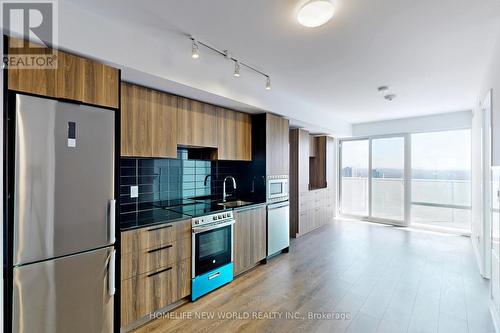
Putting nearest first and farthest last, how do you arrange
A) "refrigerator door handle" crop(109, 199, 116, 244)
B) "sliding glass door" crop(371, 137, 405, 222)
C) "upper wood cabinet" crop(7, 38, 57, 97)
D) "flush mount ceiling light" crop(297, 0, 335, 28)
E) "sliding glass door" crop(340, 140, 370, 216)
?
"upper wood cabinet" crop(7, 38, 57, 97) → "flush mount ceiling light" crop(297, 0, 335, 28) → "refrigerator door handle" crop(109, 199, 116, 244) → "sliding glass door" crop(371, 137, 405, 222) → "sliding glass door" crop(340, 140, 370, 216)

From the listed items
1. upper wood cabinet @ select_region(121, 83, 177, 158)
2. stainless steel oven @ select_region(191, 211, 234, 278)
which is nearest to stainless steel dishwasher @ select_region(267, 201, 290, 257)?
stainless steel oven @ select_region(191, 211, 234, 278)

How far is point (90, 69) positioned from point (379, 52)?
2.74 m

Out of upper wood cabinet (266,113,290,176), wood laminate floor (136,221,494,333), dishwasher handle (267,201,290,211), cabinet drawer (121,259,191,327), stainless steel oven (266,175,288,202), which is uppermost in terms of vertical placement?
upper wood cabinet (266,113,290,176)

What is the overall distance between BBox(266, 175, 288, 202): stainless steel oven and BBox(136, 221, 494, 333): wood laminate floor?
981 mm

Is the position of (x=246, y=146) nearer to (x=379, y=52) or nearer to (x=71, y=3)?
(x=379, y=52)

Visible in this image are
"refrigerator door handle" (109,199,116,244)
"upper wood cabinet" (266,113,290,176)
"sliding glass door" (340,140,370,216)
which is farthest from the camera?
"sliding glass door" (340,140,370,216)

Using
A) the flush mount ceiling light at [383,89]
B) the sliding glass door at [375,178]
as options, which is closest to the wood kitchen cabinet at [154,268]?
the flush mount ceiling light at [383,89]

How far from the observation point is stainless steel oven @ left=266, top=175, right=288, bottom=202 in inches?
149

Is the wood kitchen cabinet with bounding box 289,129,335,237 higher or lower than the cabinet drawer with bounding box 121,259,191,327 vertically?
higher

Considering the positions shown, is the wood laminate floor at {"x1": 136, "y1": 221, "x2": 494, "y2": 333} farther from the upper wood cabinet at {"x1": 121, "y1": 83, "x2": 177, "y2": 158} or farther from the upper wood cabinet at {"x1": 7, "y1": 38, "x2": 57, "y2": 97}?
the upper wood cabinet at {"x1": 7, "y1": 38, "x2": 57, "y2": 97}

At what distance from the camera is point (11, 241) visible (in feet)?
5.18

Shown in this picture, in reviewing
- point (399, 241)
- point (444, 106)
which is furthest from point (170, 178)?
point (444, 106)

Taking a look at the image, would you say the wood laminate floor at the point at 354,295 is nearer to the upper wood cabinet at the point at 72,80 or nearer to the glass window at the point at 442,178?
the glass window at the point at 442,178

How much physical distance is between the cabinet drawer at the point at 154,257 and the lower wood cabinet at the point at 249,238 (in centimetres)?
82
